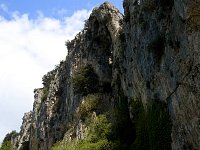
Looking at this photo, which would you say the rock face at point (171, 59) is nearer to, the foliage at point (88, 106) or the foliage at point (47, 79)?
the foliage at point (88, 106)

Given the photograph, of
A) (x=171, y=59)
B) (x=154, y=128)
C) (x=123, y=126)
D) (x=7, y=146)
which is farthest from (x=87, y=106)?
(x=7, y=146)

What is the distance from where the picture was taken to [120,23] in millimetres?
58500

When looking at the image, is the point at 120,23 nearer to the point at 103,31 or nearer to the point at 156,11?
the point at 103,31

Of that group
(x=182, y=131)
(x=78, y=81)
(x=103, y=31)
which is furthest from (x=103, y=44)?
(x=182, y=131)

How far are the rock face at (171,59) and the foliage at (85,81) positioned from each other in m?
17.2

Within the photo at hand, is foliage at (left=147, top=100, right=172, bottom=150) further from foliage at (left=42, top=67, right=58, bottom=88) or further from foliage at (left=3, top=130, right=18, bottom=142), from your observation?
foliage at (left=3, top=130, right=18, bottom=142)

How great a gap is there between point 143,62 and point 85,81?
2236 cm

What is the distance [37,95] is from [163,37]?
58.0m

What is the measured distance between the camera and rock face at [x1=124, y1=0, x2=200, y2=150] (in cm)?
2844

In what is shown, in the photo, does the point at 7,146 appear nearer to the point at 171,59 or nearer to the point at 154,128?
the point at 154,128

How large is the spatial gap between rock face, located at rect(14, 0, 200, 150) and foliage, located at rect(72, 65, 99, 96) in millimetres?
730

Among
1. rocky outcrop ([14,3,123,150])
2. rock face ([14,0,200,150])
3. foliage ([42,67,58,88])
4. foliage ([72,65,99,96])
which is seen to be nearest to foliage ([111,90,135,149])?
rock face ([14,0,200,150])

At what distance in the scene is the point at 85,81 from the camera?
60.2 metres

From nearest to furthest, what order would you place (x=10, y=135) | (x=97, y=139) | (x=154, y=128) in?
(x=154, y=128), (x=97, y=139), (x=10, y=135)
